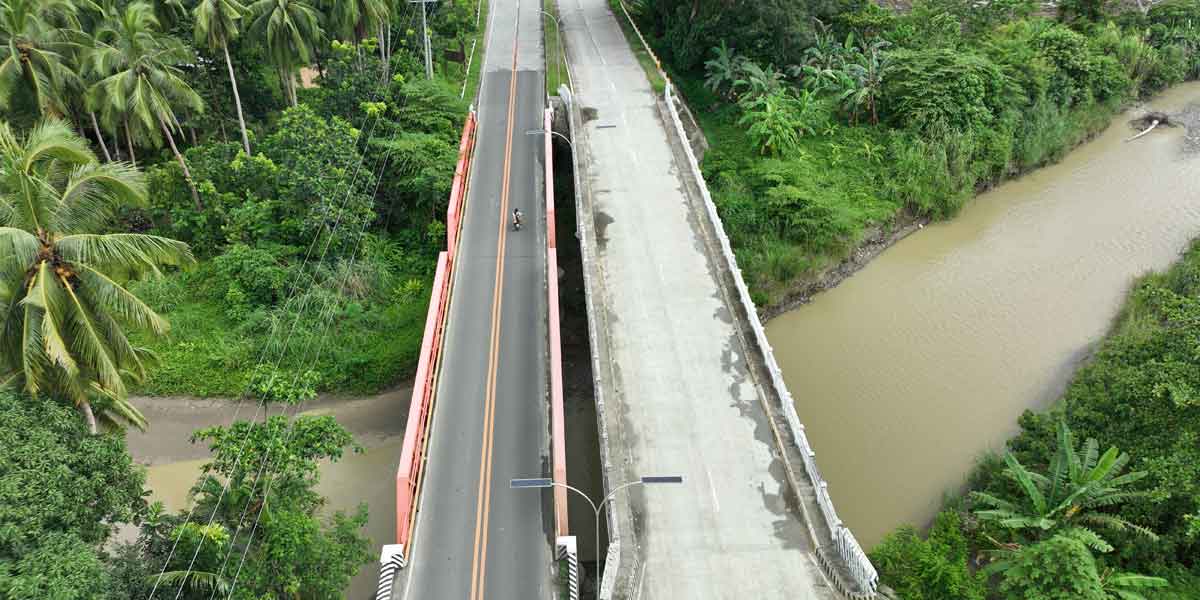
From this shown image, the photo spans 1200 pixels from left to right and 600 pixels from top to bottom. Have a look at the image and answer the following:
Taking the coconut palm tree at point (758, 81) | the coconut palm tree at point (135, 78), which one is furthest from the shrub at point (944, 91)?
the coconut palm tree at point (135, 78)

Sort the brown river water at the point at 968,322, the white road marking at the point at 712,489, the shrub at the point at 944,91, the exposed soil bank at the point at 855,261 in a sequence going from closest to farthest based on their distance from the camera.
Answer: the white road marking at the point at 712,489 → the brown river water at the point at 968,322 → the exposed soil bank at the point at 855,261 → the shrub at the point at 944,91

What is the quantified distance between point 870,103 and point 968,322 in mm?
16642

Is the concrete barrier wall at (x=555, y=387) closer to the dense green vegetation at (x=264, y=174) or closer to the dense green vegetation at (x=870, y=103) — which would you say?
the dense green vegetation at (x=264, y=174)

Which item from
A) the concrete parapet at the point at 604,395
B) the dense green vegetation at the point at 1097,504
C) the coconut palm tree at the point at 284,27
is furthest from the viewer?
the coconut palm tree at the point at 284,27

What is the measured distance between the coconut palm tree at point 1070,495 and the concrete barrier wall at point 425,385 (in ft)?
54.0

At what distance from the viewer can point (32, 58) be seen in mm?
30469

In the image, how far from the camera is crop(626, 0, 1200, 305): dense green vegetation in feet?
125

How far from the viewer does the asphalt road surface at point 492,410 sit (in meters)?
20.9

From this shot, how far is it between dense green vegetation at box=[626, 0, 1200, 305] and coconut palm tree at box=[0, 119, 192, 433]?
25354 millimetres

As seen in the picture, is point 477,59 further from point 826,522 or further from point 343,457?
point 826,522

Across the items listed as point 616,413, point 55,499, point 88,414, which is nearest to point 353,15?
point 616,413

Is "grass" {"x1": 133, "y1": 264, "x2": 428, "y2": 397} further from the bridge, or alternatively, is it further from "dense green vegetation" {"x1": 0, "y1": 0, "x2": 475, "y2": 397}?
the bridge

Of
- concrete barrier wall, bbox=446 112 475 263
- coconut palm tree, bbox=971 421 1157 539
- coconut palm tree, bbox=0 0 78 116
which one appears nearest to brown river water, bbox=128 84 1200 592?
coconut palm tree, bbox=971 421 1157 539

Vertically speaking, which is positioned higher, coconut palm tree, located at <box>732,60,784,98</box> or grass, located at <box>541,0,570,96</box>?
coconut palm tree, located at <box>732,60,784,98</box>
